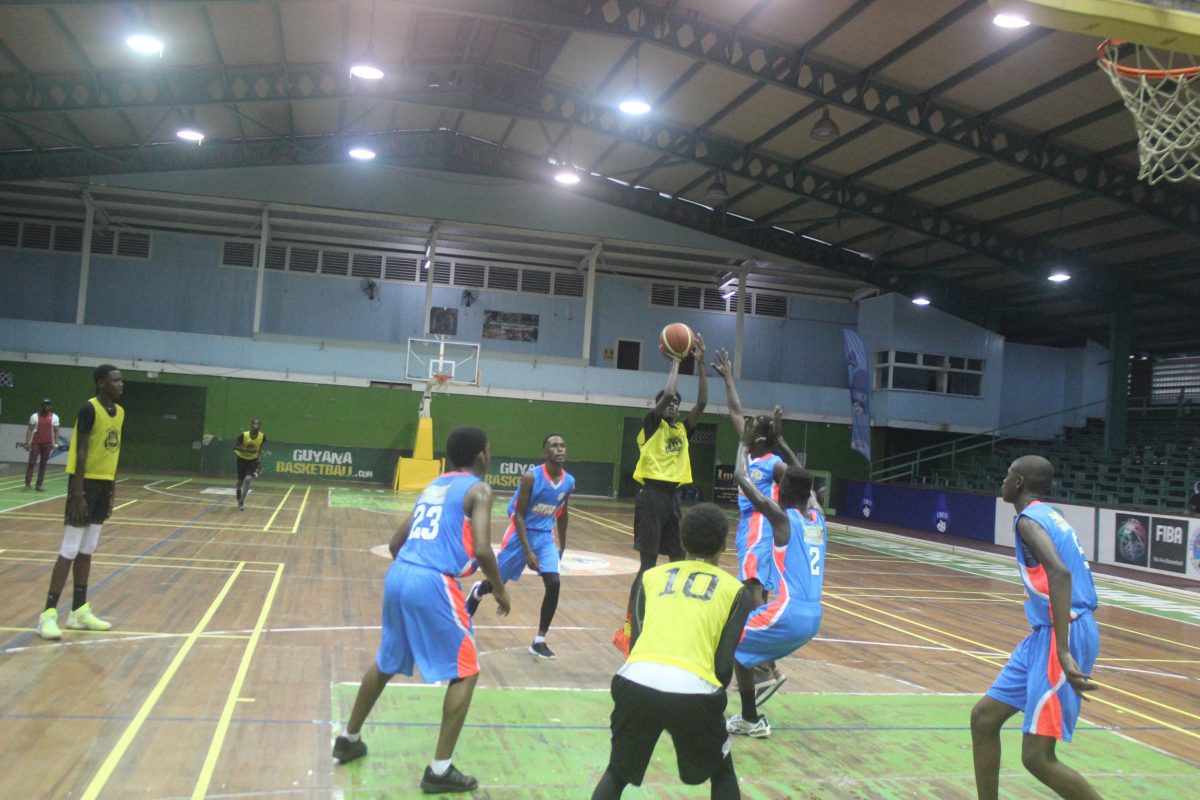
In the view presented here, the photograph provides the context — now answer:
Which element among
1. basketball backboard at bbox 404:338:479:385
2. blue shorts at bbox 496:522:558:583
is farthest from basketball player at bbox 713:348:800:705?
basketball backboard at bbox 404:338:479:385

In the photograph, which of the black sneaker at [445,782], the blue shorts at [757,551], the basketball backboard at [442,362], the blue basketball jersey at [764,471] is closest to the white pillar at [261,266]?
the basketball backboard at [442,362]

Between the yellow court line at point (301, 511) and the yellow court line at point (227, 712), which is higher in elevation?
the yellow court line at point (227, 712)

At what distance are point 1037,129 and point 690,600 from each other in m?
17.3

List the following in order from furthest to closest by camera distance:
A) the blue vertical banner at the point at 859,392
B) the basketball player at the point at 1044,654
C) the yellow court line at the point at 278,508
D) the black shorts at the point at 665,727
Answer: the blue vertical banner at the point at 859,392, the yellow court line at the point at 278,508, the basketball player at the point at 1044,654, the black shorts at the point at 665,727

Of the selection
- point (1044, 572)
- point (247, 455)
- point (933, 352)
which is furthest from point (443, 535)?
point (933, 352)

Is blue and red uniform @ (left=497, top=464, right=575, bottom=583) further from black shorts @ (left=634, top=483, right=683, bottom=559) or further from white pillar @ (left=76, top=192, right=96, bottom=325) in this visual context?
white pillar @ (left=76, top=192, right=96, bottom=325)

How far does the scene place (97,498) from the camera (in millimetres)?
6496

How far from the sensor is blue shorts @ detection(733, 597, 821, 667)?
4949 mm

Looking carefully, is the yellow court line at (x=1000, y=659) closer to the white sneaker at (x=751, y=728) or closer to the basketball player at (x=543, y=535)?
the white sneaker at (x=751, y=728)

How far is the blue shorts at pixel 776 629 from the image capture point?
16.2 feet

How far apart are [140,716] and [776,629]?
3510mm

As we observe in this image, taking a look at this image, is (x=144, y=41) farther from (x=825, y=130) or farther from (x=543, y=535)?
(x=543, y=535)

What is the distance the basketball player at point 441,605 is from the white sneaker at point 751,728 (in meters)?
1.71

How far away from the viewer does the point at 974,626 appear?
10094 mm
